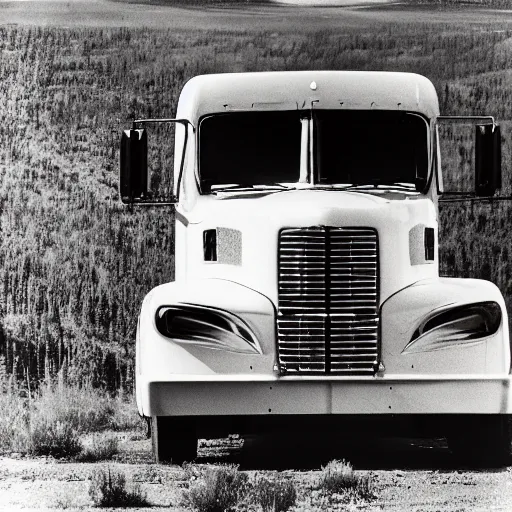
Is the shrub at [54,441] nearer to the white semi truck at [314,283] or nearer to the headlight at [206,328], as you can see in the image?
the white semi truck at [314,283]

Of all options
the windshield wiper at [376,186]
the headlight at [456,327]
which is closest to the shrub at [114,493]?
the headlight at [456,327]

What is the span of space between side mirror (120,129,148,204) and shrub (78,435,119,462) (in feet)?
6.30

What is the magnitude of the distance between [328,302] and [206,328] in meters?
0.76

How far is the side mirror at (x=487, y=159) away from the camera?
24.3 feet

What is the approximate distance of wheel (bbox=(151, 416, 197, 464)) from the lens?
7.39 metres

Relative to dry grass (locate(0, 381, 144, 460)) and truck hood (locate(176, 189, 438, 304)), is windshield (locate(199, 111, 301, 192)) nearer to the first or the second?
truck hood (locate(176, 189, 438, 304))

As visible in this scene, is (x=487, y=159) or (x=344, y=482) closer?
(x=344, y=482)

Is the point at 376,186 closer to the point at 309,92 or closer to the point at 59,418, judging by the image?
the point at 309,92

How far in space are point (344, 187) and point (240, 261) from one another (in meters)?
0.83

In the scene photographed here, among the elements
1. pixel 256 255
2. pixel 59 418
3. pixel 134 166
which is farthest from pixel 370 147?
pixel 59 418

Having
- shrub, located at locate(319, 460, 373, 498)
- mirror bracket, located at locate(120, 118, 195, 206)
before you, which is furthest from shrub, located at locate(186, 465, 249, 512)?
mirror bracket, located at locate(120, 118, 195, 206)

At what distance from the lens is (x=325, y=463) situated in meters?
7.81

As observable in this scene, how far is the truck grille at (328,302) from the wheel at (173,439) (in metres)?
0.74

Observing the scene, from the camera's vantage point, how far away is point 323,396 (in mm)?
7121
